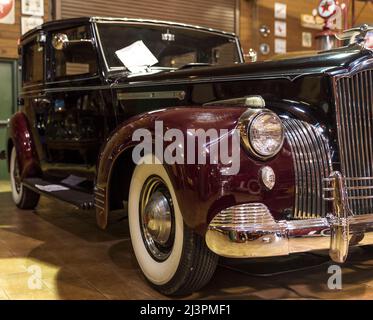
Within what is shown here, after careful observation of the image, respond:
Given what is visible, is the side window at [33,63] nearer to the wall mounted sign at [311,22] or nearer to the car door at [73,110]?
the car door at [73,110]

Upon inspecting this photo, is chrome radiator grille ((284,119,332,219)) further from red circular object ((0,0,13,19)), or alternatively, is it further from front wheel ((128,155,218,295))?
red circular object ((0,0,13,19))

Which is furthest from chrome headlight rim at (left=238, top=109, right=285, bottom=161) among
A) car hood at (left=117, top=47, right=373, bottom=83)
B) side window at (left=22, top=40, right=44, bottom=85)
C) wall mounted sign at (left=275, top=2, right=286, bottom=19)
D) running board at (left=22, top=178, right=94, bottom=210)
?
wall mounted sign at (left=275, top=2, right=286, bottom=19)

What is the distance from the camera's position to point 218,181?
1.93 meters

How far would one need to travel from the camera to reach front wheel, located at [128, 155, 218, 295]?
209 centimetres

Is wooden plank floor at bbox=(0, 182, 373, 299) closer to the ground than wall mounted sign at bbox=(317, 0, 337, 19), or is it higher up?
closer to the ground

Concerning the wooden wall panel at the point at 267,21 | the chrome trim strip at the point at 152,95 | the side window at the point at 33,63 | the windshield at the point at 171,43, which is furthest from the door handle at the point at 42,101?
the wooden wall panel at the point at 267,21

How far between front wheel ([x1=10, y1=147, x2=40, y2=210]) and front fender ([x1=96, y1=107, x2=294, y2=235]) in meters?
2.67

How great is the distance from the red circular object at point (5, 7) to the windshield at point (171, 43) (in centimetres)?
400

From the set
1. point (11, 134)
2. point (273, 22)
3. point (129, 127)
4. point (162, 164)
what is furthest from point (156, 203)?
Answer: point (273, 22)

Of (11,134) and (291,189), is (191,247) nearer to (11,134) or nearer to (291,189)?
(291,189)

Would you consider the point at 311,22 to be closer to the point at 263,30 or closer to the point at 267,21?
the point at 267,21

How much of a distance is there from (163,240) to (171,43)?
1.82m

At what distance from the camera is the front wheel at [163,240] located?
2090mm
